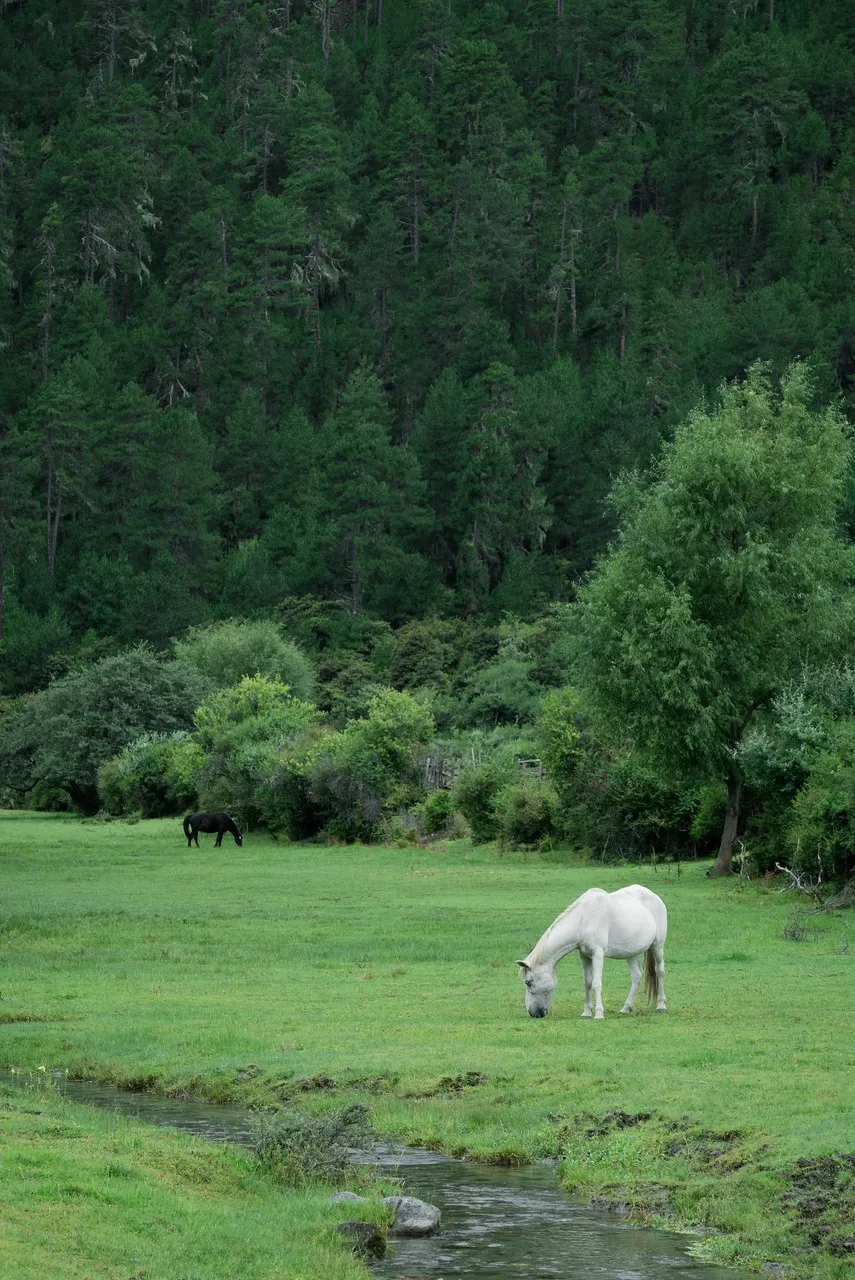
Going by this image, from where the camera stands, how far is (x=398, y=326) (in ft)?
511

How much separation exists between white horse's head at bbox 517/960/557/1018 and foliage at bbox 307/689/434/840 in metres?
38.2

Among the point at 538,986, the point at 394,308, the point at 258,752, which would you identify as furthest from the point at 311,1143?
the point at 394,308

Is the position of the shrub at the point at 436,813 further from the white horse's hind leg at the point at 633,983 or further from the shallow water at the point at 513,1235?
the shallow water at the point at 513,1235

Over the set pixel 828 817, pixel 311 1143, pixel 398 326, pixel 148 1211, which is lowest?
pixel 311 1143

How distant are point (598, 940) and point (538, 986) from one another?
1288 millimetres

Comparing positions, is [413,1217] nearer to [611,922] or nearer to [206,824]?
[611,922]

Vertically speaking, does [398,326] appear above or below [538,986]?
above

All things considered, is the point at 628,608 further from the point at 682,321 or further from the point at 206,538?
the point at 682,321

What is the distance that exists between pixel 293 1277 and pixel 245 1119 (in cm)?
616

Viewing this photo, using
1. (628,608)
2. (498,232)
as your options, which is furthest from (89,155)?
(628,608)

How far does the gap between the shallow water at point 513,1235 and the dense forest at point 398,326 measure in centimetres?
6862

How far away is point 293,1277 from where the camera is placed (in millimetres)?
13531

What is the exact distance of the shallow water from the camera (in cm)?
1437

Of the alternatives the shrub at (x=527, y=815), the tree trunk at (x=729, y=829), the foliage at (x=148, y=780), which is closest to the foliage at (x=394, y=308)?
the foliage at (x=148, y=780)
